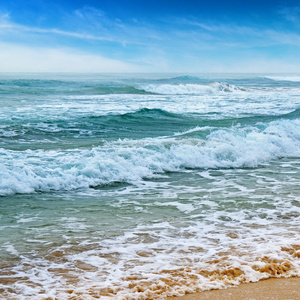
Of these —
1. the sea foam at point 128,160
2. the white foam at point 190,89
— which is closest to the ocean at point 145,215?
the sea foam at point 128,160

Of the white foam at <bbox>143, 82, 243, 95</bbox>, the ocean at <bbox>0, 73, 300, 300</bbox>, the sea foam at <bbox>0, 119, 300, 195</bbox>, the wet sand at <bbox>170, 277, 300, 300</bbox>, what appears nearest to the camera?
the wet sand at <bbox>170, 277, 300, 300</bbox>

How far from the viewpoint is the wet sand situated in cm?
350

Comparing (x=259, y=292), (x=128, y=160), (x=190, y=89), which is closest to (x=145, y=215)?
(x=259, y=292)

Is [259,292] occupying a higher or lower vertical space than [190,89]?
lower

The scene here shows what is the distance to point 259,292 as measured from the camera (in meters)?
3.59

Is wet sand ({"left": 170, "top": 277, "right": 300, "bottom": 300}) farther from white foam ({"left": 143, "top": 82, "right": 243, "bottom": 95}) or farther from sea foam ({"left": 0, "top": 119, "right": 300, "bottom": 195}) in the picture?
white foam ({"left": 143, "top": 82, "right": 243, "bottom": 95})

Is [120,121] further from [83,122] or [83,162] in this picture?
[83,162]

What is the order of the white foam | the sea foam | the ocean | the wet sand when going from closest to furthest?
the wet sand
the ocean
the sea foam
the white foam

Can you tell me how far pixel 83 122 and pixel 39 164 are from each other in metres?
8.46

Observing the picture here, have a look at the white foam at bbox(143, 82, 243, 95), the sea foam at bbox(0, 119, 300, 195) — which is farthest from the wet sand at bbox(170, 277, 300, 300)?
the white foam at bbox(143, 82, 243, 95)

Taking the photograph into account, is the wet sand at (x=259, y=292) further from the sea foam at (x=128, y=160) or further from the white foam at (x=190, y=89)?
the white foam at (x=190, y=89)

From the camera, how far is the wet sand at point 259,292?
11.5ft

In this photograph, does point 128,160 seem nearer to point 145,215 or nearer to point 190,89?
point 145,215

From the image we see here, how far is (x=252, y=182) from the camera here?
8.38m
